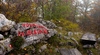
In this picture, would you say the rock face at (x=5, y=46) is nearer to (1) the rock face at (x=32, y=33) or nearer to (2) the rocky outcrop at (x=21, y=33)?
(2) the rocky outcrop at (x=21, y=33)

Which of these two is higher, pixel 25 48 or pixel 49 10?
pixel 49 10

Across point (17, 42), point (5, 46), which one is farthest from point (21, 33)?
point (5, 46)

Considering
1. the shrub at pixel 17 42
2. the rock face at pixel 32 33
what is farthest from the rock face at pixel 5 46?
the rock face at pixel 32 33

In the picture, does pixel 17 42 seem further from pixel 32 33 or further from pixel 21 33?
pixel 32 33

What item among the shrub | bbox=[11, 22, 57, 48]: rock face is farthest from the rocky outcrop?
the shrub

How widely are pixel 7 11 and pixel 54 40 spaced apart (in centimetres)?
439

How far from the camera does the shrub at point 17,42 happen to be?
490cm

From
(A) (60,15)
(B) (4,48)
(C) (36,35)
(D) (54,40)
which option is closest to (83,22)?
(A) (60,15)

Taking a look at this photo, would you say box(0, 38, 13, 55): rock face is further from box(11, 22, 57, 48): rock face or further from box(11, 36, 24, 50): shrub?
box(11, 22, 57, 48): rock face

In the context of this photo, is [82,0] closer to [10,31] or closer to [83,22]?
[83,22]

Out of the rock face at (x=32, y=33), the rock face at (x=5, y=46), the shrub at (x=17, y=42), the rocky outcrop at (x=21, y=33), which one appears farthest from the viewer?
the rock face at (x=32, y=33)

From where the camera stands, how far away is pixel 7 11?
6465 millimetres

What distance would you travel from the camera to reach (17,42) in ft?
16.3

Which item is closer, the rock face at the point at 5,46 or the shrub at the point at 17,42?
the rock face at the point at 5,46
